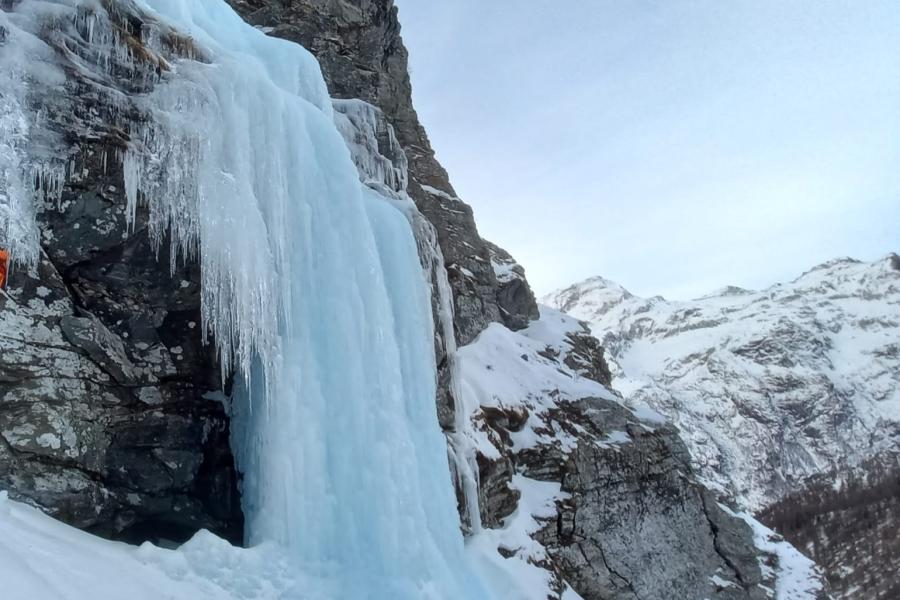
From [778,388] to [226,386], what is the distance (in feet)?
542

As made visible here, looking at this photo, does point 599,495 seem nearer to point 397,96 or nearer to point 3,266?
point 397,96

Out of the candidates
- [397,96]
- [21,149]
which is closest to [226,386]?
[21,149]

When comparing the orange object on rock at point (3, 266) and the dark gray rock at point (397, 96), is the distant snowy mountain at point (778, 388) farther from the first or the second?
the orange object on rock at point (3, 266)

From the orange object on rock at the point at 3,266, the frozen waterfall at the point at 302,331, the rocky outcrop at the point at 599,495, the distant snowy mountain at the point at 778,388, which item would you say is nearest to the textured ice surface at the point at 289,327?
the frozen waterfall at the point at 302,331

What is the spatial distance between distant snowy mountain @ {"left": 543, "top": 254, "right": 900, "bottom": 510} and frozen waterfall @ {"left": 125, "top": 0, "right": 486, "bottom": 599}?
12380 cm

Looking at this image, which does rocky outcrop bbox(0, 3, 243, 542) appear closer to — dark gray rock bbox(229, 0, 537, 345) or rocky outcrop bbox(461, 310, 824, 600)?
rocky outcrop bbox(461, 310, 824, 600)

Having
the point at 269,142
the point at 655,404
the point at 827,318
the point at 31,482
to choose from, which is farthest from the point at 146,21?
the point at 827,318

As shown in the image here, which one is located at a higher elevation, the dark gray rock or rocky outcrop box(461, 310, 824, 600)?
the dark gray rock

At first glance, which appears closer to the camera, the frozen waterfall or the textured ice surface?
the textured ice surface

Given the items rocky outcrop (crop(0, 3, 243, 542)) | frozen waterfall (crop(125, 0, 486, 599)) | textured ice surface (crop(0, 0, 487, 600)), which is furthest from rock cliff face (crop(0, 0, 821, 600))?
frozen waterfall (crop(125, 0, 486, 599))

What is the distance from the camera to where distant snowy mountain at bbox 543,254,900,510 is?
457ft

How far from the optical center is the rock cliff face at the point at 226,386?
A: 7.52 m

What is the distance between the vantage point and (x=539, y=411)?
18906 millimetres

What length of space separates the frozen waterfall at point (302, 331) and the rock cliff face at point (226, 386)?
0.53 meters
